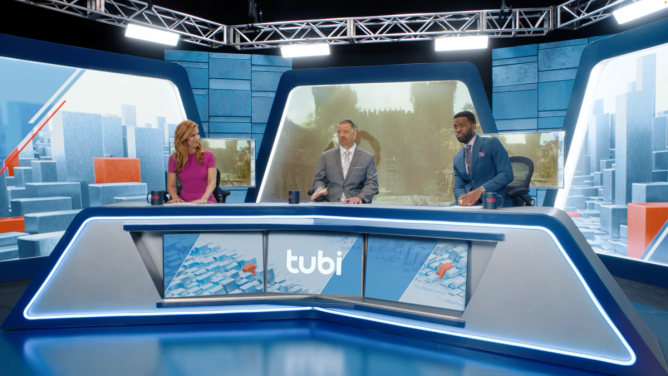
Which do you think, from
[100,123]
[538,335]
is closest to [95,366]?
[538,335]

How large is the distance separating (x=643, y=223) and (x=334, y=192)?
3.32m

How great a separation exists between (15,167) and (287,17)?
13.3 ft

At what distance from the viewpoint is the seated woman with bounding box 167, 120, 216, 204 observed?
9.25 ft

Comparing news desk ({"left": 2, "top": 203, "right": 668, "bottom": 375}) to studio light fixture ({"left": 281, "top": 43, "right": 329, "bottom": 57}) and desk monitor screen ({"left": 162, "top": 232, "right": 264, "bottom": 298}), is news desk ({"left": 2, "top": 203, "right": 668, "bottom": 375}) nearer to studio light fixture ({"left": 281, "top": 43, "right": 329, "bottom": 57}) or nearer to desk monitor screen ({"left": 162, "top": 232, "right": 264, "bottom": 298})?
desk monitor screen ({"left": 162, "top": 232, "right": 264, "bottom": 298})

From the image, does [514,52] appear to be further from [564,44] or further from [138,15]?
[138,15]

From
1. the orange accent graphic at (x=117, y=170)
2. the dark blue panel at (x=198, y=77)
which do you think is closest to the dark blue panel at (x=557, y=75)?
the dark blue panel at (x=198, y=77)

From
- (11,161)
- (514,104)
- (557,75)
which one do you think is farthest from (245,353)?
(557,75)

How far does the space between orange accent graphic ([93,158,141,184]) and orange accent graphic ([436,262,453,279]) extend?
4531 mm

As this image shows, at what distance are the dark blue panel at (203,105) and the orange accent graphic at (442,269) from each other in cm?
519

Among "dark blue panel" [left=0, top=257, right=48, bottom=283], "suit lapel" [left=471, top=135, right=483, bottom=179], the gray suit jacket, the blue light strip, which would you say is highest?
"suit lapel" [left=471, top=135, right=483, bottom=179]

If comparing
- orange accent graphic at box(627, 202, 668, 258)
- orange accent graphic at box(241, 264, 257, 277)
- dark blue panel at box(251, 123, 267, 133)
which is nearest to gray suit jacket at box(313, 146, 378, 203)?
orange accent graphic at box(241, 264, 257, 277)

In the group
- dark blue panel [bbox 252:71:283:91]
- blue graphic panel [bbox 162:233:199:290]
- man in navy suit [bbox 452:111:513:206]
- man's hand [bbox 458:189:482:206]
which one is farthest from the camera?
dark blue panel [bbox 252:71:283:91]

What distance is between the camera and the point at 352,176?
3.11m

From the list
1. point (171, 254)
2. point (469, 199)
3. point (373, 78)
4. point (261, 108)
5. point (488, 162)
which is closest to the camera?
point (469, 199)
